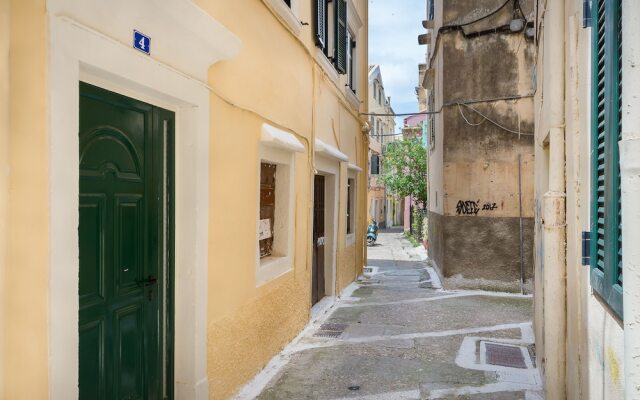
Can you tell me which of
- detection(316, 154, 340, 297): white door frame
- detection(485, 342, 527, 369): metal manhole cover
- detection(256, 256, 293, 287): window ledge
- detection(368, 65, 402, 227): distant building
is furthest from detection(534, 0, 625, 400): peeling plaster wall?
detection(368, 65, 402, 227): distant building

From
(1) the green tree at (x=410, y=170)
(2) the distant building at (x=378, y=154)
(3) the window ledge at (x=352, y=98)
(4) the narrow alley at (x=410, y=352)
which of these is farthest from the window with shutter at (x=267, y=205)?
(2) the distant building at (x=378, y=154)

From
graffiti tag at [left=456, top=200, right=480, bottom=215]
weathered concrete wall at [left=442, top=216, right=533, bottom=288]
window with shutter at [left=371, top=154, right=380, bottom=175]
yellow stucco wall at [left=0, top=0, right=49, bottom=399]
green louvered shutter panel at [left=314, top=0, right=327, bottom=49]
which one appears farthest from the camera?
window with shutter at [left=371, top=154, right=380, bottom=175]

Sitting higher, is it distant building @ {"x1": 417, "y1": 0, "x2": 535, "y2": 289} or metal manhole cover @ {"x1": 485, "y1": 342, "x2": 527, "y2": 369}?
distant building @ {"x1": 417, "y1": 0, "x2": 535, "y2": 289}

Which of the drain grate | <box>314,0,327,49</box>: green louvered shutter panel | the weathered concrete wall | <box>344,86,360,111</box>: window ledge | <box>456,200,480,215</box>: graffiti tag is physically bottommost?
the drain grate

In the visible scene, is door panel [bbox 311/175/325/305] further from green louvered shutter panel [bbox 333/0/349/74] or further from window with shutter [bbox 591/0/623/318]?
window with shutter [bbox 591/0/623/318]

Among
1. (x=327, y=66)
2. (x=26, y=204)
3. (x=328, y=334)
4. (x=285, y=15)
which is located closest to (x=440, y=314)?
(x=328, y=334)

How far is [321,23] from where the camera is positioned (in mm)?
7590

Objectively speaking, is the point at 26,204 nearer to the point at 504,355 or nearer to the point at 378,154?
the point at 504,355

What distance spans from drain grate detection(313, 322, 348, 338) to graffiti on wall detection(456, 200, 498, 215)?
14.3ft

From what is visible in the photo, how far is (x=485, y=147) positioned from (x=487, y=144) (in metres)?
0.07

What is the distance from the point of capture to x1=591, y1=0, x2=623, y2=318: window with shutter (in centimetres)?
224

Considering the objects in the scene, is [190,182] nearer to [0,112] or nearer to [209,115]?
[209,115]

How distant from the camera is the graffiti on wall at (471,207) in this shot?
10.2 metres

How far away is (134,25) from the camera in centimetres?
310
